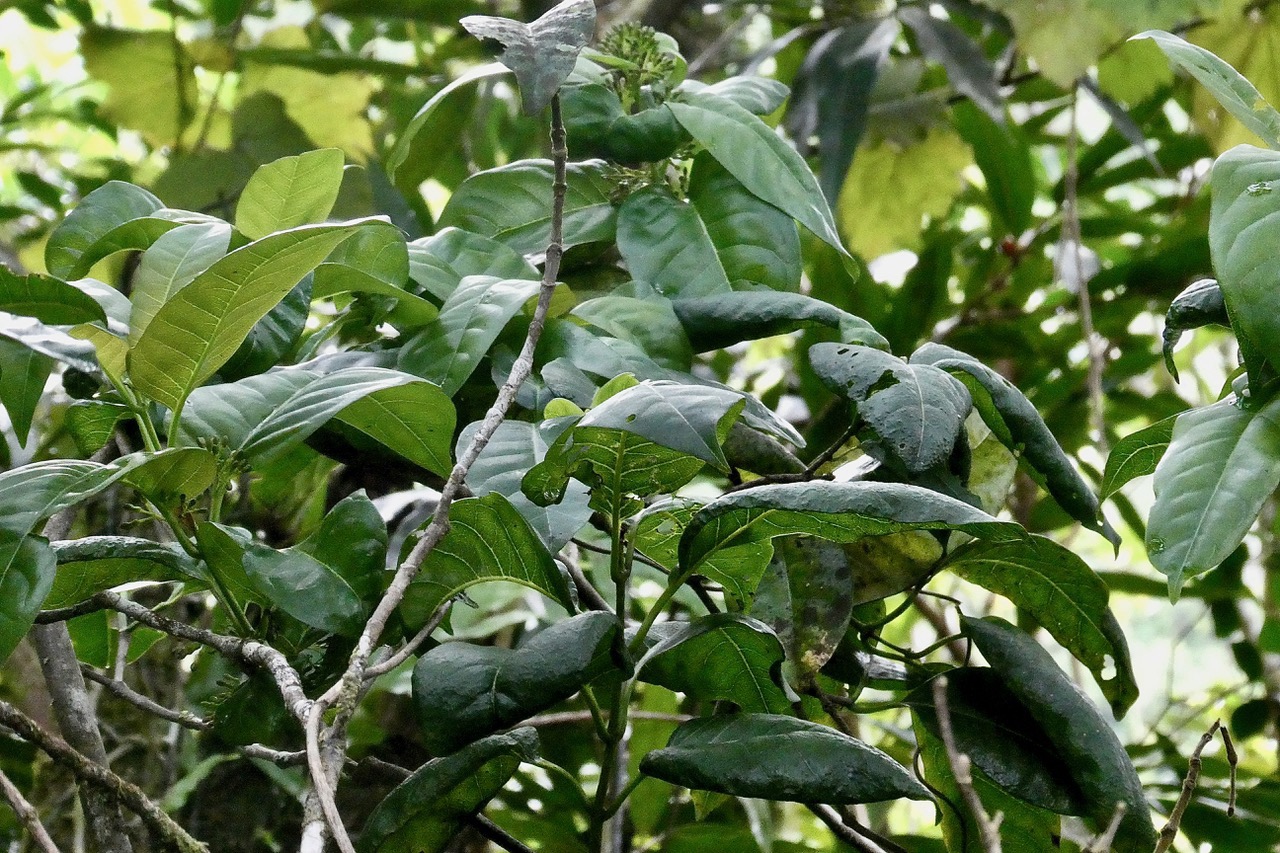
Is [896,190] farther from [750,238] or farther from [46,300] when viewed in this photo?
[46,300]

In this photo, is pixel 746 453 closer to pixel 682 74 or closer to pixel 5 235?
pixel 682 74

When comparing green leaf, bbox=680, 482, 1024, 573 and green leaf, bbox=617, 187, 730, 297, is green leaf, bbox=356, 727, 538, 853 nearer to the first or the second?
green leaf, bbox=680, 482, 1024, 573

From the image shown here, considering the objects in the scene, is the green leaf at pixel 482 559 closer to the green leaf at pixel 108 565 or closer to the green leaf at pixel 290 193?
the green leaf at pixel 108 565

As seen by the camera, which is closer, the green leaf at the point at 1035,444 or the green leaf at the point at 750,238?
the green leaf at the point at 1035,444

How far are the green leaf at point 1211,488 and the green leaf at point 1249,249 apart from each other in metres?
0.03

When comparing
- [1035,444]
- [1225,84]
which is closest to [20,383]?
[1035,444]

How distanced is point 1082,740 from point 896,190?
1.11 meters

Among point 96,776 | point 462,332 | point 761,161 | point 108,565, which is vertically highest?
point 761,161

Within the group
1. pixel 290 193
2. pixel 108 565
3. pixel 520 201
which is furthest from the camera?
pixel 520 201

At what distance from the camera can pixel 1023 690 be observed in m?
0.53

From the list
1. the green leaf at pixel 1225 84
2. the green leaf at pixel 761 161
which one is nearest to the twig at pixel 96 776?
the green leaf at pixel 761 161

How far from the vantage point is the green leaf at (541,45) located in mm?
467

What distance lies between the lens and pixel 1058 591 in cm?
58

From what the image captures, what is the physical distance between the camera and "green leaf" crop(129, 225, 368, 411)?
476 millimetres
